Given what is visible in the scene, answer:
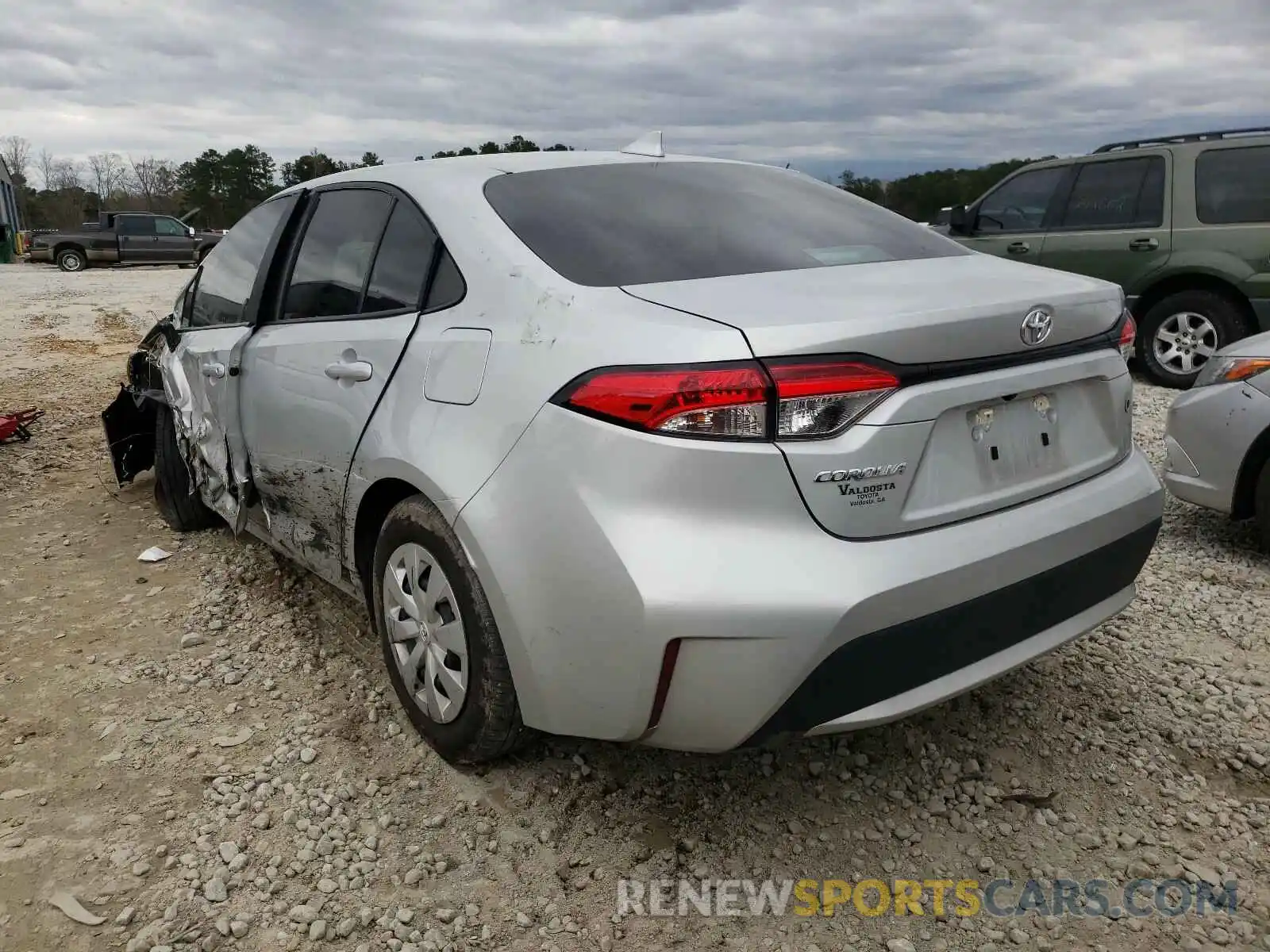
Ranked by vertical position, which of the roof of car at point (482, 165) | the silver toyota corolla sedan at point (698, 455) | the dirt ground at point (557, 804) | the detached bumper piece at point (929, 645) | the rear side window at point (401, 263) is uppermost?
the roof of car at point (482, 165)

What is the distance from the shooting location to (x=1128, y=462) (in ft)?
8.21

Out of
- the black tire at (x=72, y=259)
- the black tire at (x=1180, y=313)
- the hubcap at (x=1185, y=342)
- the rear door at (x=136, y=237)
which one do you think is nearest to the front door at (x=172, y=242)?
the rear door at (x=136, y=237)

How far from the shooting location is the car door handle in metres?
2.66

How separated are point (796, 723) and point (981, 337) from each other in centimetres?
91

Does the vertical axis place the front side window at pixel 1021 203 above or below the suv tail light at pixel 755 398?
above

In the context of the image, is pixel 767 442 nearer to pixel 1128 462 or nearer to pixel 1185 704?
pixel 1128 462

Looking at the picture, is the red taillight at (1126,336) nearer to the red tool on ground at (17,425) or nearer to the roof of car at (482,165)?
the roof of car at (482,165)

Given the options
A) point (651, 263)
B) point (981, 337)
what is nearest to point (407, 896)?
point (651, 263)

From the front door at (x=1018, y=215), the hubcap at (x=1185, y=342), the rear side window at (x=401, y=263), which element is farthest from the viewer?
the front door at (x=1018, y=215)

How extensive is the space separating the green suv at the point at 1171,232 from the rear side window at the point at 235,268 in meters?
6.53

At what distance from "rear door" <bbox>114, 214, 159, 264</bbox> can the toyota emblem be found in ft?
93.4

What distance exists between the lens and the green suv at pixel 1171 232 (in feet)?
22.9

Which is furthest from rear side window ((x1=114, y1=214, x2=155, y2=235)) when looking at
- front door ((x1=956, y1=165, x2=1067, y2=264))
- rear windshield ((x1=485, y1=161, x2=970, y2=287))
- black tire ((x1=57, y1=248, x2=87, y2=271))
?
rear windshield ((x1=485, y1=161, x2=970, y2=287))

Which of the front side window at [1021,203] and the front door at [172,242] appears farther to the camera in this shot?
the front door at [172,242]
